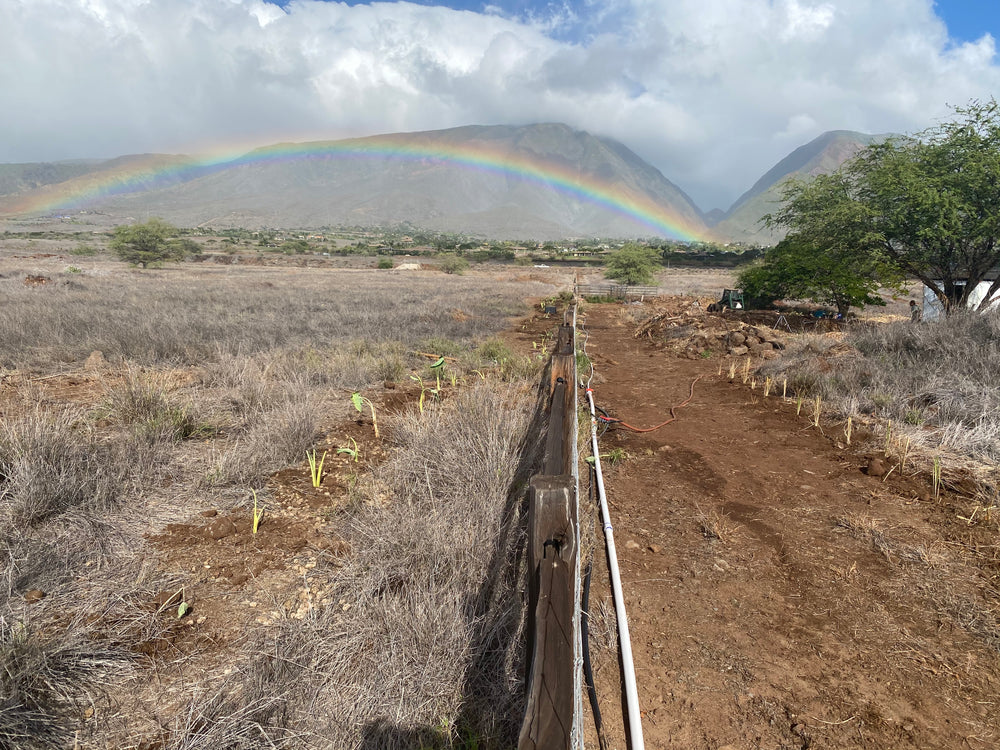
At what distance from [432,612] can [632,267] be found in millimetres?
39692

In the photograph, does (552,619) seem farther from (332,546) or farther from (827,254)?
(827,254)

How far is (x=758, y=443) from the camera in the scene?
5871 mm

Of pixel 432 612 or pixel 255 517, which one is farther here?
pixel 255 517

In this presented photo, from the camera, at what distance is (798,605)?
9.96 feet

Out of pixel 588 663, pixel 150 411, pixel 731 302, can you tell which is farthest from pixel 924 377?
pixel 731 302

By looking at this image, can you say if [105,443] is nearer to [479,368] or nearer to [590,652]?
[590,652]

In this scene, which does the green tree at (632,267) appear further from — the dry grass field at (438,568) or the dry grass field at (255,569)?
the dry grass field at (255,569)

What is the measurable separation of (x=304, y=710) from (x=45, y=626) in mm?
1565

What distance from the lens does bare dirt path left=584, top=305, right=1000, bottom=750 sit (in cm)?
227

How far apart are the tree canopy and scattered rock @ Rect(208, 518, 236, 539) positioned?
15.3 meters

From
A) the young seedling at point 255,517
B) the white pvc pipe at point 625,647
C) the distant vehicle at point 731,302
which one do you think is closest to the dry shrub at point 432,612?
the white pvc pipe at point 625,647

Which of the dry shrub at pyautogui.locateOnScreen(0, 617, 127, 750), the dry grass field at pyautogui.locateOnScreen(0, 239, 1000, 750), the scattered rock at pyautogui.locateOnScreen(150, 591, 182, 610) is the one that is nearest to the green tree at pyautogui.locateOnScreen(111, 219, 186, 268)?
the dry grass field at pyautogui.locateOnScreen(0, 239, 1000, 750)

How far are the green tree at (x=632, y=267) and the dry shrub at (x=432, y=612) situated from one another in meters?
37.2

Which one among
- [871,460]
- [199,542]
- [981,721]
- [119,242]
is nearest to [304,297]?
[199,542]
